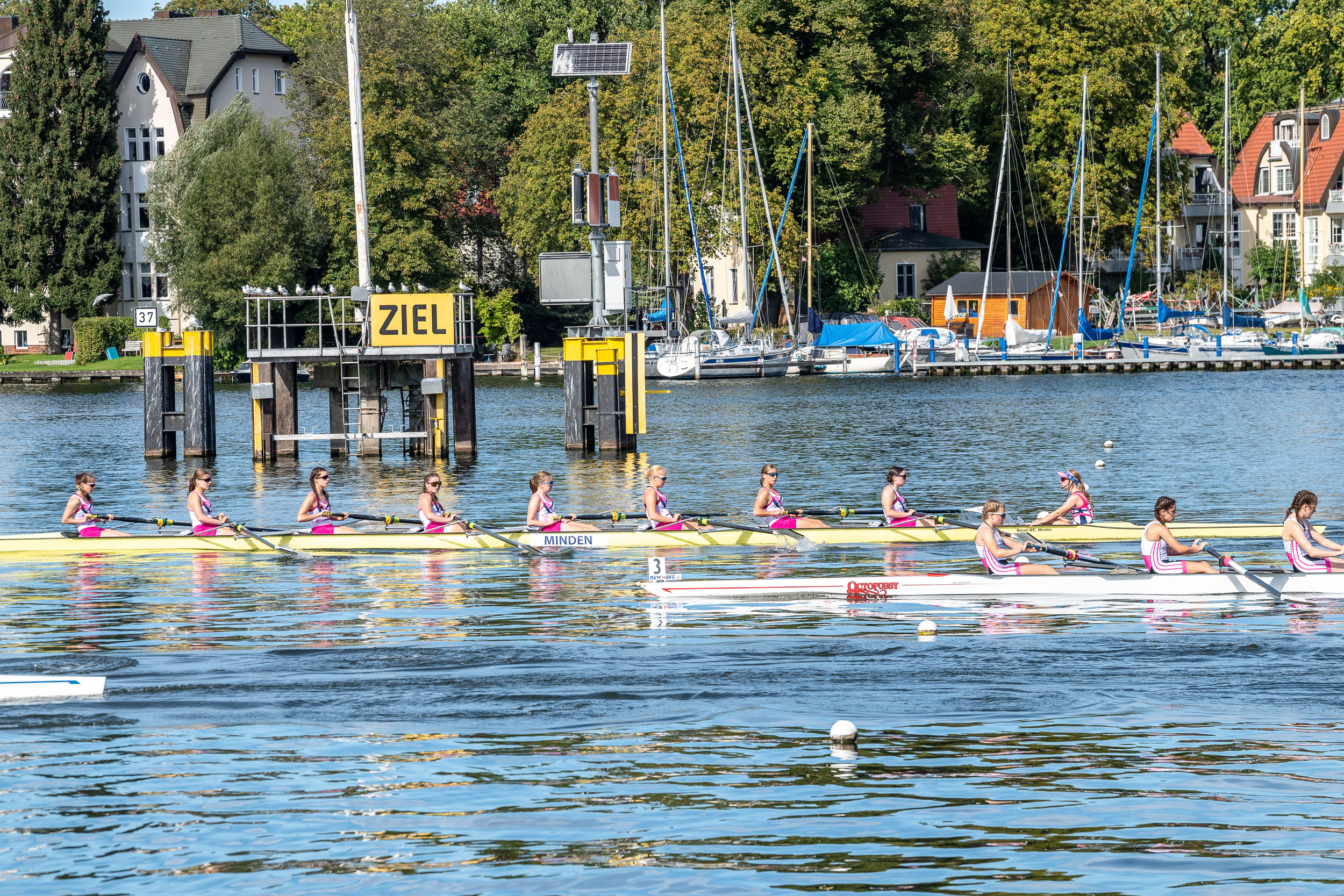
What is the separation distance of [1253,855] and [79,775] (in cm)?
906

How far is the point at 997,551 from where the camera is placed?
20.6m

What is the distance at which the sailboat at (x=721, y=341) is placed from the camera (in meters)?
68.6

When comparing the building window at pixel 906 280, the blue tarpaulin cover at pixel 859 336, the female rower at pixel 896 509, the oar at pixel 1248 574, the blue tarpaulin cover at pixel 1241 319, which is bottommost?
the oar at pixel 1248 574

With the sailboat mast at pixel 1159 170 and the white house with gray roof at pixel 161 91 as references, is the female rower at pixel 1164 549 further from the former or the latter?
the white house with gray roof at pixel 161 91

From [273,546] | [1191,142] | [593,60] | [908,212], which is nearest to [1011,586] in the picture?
[273,546]

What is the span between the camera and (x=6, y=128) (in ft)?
269

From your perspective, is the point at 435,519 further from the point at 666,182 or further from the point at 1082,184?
the point at 1082,184

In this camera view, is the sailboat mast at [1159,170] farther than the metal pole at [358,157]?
Yes

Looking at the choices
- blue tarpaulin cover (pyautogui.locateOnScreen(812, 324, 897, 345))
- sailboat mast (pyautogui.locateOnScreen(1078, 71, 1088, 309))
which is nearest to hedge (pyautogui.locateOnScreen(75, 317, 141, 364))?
blue tarpaulin cover (pyautogui.locateOnScreen(812, 324, 897, 345))

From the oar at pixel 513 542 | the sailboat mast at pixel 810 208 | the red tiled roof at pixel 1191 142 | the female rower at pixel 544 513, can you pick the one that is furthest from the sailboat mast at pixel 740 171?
the oar at pixel 513 542

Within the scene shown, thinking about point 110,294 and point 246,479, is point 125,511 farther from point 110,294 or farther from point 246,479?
point 110,294

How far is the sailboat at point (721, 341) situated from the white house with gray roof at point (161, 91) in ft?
92.0

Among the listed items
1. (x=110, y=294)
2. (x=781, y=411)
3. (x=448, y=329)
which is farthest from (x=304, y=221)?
(x=448, y=329)

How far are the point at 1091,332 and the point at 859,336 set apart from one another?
12.3 m
